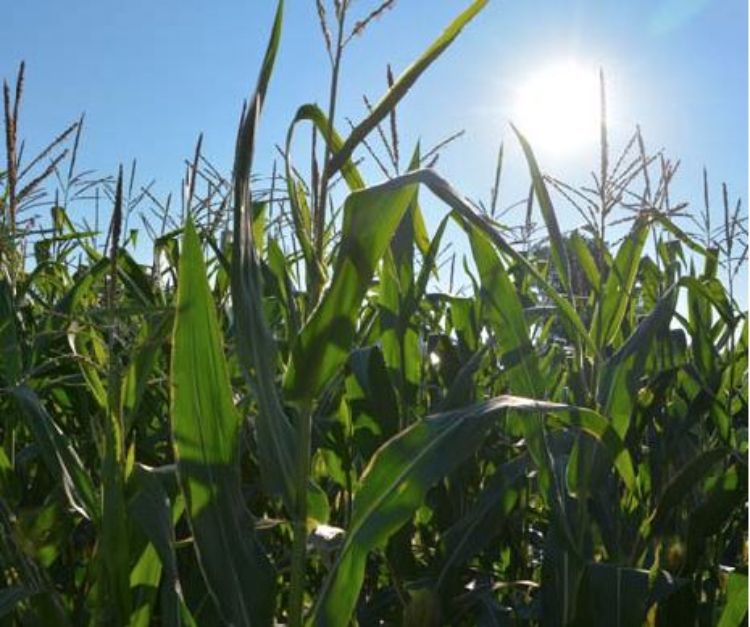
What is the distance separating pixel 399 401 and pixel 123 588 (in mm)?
698

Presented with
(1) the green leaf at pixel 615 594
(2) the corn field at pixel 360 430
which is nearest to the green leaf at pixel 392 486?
(2) the corn field at pixel 360 430

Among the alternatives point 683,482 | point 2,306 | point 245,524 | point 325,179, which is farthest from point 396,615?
point 325,179

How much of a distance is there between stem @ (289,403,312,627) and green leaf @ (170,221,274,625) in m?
0.05

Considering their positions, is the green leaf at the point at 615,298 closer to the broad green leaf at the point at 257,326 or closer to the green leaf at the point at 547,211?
the green leaf at the point at 547,211

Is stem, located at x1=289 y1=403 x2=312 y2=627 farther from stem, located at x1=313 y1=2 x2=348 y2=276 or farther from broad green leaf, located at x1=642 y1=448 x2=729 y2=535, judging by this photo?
broad green leaf, located at x1=642 y1=448 x2=729 y2=535

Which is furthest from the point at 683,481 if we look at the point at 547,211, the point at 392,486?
the point at 392,486

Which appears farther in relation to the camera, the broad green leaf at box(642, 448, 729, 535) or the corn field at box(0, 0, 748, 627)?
the broad green leaf at box(642, 448, 729, 535)

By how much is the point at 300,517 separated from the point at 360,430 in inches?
24.2

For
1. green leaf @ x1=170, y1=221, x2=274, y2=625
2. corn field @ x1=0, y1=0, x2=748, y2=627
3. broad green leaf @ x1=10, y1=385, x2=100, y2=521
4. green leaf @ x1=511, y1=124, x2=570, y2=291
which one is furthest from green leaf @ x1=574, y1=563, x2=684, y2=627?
broad green leaf @ x1=10, y1=385, x2=100, y2=521

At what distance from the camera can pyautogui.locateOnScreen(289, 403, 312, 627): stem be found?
0.97m

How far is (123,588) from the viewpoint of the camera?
1072 mm

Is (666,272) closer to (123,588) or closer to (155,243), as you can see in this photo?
(155,243)

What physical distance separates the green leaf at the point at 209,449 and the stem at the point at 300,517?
0.05m

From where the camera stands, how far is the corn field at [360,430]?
0.96 m
